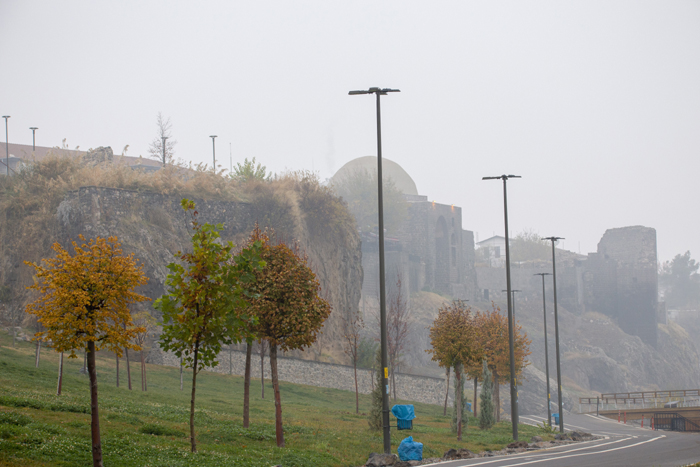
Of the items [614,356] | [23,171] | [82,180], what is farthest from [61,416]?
[614,356]

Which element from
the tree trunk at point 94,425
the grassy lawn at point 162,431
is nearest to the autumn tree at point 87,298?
the tree trunk at point 94,425

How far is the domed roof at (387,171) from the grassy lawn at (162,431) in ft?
250

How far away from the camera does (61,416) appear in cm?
1471

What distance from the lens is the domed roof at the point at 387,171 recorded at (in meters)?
104

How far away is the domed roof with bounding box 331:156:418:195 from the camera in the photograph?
342ft

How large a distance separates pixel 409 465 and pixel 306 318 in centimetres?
455

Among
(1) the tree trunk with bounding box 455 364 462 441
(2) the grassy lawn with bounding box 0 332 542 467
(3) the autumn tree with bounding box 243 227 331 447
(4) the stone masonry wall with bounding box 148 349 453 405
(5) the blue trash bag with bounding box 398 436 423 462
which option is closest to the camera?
(2) the grassy lawn with bounding box 0 332 542 467

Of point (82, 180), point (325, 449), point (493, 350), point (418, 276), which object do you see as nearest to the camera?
point (325, 449)

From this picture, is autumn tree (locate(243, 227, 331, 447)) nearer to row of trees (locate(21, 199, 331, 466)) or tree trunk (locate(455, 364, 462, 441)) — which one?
row of trees (locate(21, 199, 331, 466))

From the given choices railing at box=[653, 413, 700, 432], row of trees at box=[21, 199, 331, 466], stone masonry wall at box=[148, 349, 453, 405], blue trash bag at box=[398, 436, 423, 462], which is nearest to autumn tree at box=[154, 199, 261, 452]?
row of trees at box=[21, 199, 331, 466]

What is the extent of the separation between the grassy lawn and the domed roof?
76190mm

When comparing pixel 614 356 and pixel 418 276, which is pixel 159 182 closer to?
pixel 418 276

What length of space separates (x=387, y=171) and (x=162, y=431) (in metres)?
95.1

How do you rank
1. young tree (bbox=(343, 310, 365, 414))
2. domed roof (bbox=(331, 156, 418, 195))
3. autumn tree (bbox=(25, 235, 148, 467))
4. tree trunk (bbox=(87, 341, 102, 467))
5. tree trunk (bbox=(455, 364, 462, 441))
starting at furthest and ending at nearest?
domed roof (bbox=(331, 156, 418, 195)), young tree (bbox=(343, 310, 365, 414)), tree trunk (bbox=(455, 364, 462, 441)), autumn tree (bbox=(25, 235, 148, 467)), tree trunk (bbox=(87, 341, 102, 467))
